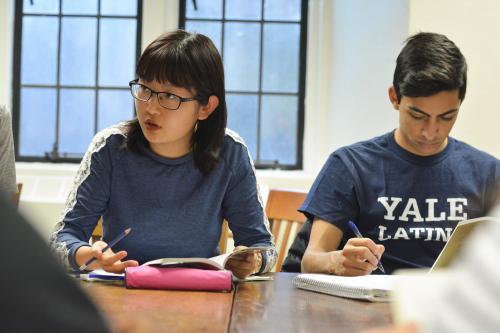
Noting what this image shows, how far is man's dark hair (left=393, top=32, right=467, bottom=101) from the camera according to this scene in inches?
76.2

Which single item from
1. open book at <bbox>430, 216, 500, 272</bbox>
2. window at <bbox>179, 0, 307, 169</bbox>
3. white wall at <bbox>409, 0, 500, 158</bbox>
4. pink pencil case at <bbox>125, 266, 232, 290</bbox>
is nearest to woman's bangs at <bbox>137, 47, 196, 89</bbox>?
pink pencil case at <bbox>125, 266, 232, 290</bbox>

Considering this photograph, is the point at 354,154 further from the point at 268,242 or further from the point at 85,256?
the point at 85,256

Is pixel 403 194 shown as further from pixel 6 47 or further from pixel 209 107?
pixel 6 47

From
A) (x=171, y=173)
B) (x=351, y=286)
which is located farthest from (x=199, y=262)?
(x=171, y=173)

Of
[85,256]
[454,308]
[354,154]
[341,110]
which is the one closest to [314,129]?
[341,110]

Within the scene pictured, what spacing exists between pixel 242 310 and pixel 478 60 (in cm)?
197

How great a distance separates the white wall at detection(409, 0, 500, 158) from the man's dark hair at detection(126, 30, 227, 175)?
50.7 inches

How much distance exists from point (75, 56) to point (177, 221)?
263cm

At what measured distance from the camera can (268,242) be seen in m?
2.00

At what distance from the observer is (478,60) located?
2961 mm

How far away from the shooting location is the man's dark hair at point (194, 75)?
74.2 inches

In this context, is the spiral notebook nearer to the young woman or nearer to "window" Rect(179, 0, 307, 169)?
the young woman

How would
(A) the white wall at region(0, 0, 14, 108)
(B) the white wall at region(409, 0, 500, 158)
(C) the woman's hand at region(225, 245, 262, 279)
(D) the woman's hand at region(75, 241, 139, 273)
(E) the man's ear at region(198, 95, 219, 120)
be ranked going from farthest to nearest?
(A) the white wall at region(0, 0, 14, 108)
(B) the white wall at region(409, 0, 500, 158)
(E) the man's ear at region(198, 95, 219, 120)
(C) the woman's hand at region(225, 245, 262, 279)
(D) the woman's hand at region(75, 241, 139, 273)

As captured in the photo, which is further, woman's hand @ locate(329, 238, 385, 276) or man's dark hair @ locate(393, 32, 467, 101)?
man's dark hair @ locate(393, 32, 467, 101)
